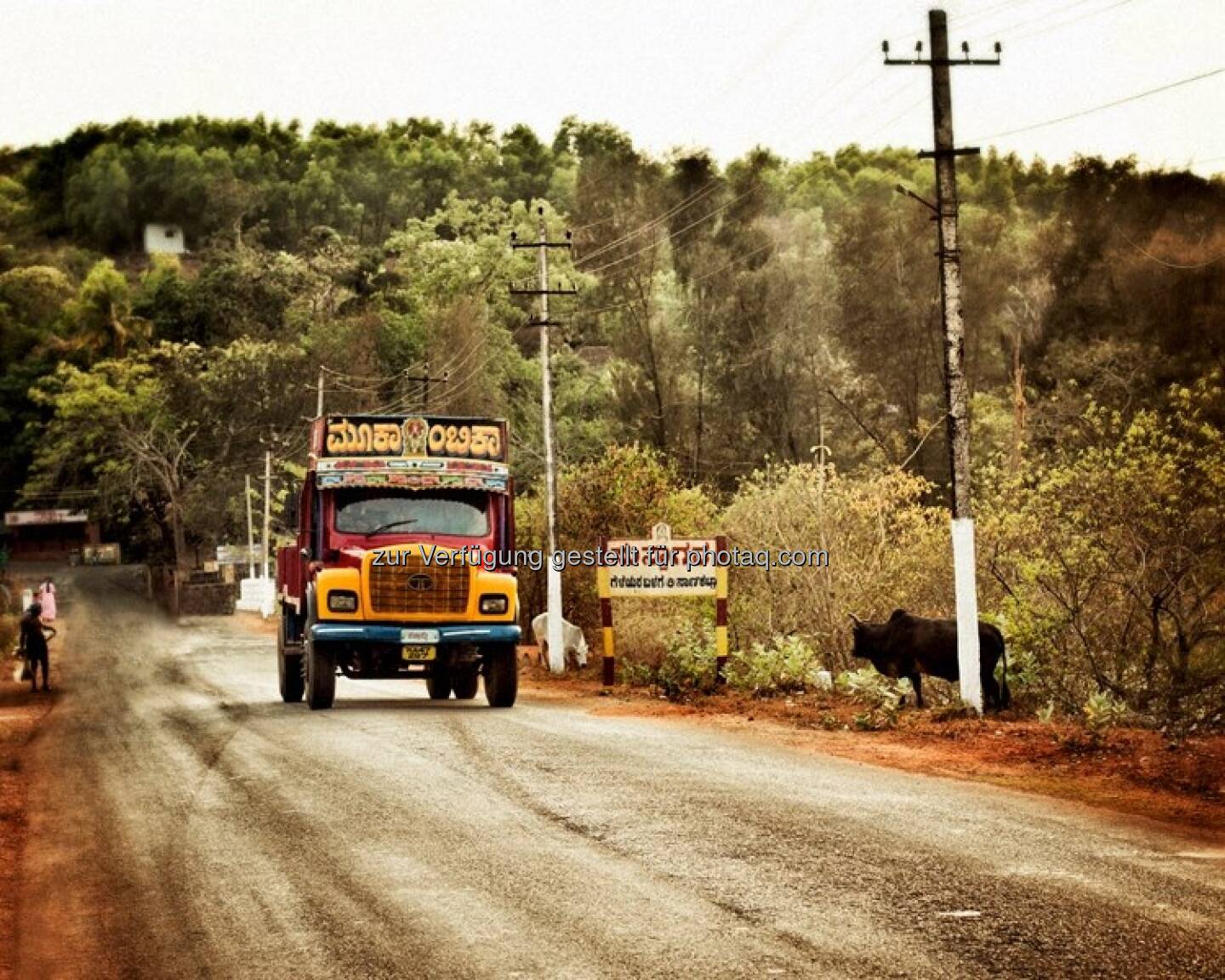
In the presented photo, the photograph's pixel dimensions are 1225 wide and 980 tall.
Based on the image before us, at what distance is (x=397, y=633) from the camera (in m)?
22.7

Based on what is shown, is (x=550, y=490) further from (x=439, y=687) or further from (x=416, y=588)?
(x=416, y=588)

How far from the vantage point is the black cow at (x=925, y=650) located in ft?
67.6

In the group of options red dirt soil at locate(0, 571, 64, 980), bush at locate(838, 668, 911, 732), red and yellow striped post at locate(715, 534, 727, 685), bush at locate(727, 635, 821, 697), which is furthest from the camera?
red and yellow striped post at locate(715, 534, 727, 685)

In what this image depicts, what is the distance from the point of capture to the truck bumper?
22.5 m

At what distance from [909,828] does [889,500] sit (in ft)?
61.6

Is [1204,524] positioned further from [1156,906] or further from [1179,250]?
[1179,250]

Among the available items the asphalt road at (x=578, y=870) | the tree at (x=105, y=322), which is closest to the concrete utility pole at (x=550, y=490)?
the asphalt road at (x=578, y=870)

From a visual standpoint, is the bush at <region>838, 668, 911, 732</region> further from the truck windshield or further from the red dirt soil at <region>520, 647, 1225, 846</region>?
the truck windshield

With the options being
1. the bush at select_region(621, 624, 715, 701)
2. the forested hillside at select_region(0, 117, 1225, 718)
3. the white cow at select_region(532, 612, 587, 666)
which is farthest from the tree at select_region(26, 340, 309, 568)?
the bush at select_region(621, 624, 715, 701)

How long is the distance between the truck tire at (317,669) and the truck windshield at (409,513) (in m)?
1.21

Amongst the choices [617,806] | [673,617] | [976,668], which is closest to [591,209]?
[673,617]

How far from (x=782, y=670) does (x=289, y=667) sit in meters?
7.65

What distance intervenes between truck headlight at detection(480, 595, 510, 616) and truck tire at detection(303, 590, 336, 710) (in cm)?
213

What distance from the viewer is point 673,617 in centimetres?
3222
